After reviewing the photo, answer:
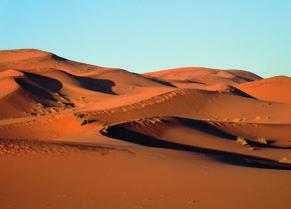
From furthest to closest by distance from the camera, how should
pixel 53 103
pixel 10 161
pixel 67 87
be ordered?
1. pixel 67 87
2. pixel 53 103
3. pixel 10 161

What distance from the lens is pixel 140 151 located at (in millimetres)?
13883

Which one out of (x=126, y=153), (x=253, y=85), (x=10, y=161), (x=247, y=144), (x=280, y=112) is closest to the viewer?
(x=10, y=161)

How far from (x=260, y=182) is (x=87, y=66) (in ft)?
243

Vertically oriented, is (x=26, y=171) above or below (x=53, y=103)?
below

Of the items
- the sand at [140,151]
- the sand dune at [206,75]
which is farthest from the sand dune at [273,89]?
the sand dune at [206,75]

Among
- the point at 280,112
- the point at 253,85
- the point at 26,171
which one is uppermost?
the point at 253,85

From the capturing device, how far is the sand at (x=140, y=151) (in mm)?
9156

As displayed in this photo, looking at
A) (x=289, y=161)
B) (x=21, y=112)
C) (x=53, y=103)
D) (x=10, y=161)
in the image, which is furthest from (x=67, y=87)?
(x=10, y=161)

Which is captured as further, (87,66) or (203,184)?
(87,66)

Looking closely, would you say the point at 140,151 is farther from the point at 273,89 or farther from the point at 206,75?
the point at 206,75

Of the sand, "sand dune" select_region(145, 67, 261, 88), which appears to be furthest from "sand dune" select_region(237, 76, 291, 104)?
"sand dune" select_region(145, 67, 261, 88)

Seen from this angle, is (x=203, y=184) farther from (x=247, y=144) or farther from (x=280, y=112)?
(x=280, y=112)

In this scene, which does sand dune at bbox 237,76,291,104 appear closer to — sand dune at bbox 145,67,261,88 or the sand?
the sand

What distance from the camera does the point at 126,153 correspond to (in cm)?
1324
